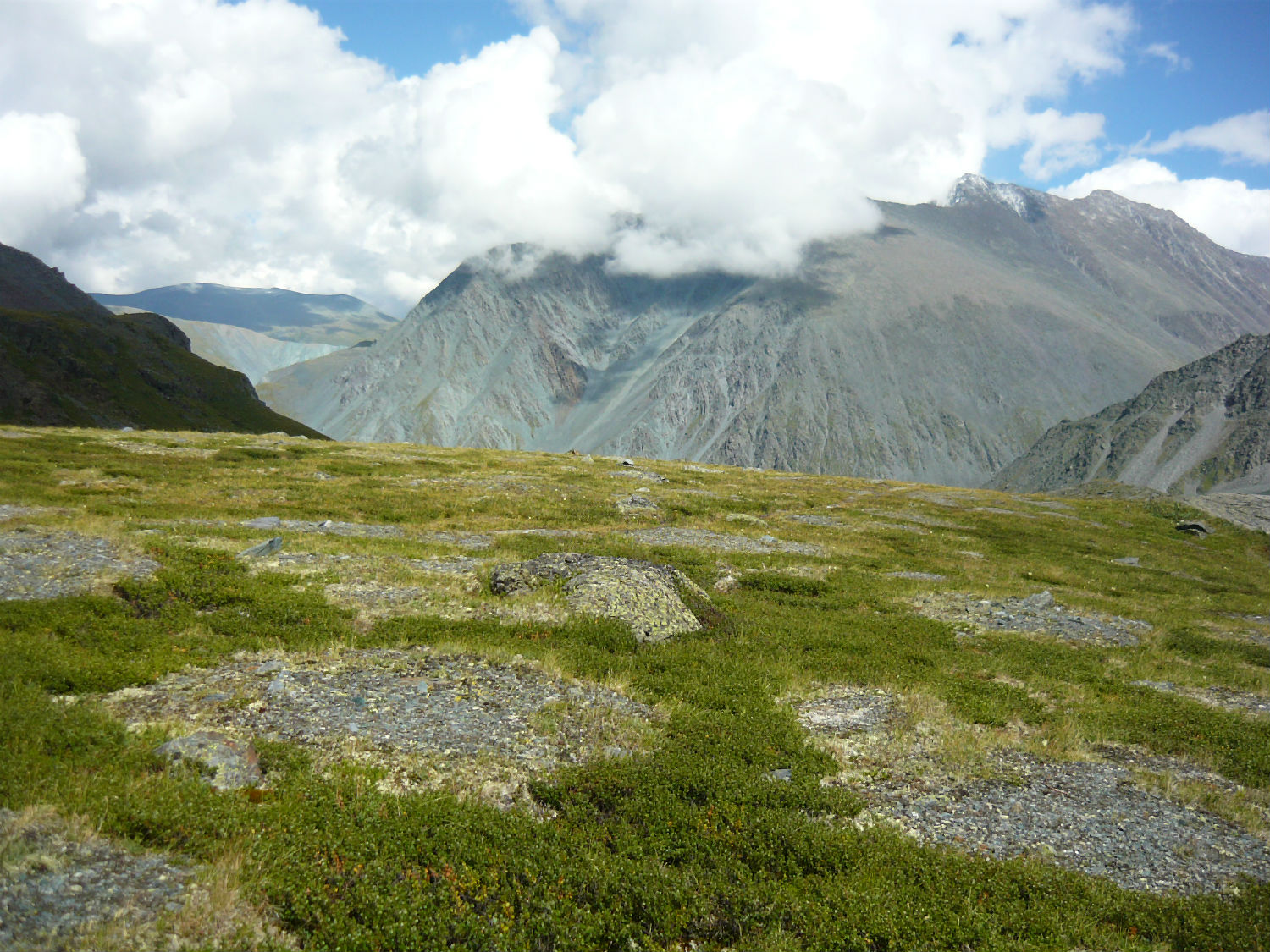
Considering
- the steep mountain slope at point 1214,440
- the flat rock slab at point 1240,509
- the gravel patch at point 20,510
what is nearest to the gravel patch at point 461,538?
the gravel patch at point 20,510

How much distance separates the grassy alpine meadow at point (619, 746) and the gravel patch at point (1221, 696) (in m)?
0.22

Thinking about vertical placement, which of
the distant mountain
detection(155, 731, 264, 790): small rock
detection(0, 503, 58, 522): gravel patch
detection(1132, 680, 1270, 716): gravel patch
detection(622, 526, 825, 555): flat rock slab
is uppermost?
the distant mountain

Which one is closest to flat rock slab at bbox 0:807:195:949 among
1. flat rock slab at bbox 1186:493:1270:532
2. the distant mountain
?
flat rock slab at bbox 1186:493:1270:532

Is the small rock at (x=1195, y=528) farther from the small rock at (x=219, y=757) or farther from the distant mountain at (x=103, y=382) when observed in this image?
the distant mountain at (x=103, y=382)

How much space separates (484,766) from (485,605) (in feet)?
31.2

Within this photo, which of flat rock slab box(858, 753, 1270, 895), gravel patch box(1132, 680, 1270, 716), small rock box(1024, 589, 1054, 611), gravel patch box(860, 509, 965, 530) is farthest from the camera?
gravel patch box(860, 509, 965, 530)

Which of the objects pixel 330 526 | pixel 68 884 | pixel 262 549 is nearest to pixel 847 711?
pixel 68 884

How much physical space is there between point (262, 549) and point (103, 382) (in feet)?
625

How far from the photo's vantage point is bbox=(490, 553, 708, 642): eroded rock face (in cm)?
2034

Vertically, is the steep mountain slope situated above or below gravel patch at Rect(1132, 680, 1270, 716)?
above

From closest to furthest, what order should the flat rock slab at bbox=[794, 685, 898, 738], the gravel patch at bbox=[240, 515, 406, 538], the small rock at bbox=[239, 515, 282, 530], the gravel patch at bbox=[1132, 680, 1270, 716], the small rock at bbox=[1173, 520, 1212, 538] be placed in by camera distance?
Answer: the flat rock slab at bbox=[794, 685, 898, 738], the gravel patch at bbox=[1132, 680, 1270, 716], the small rock at bbox=[239, 515, 282, 530], the gravel patch at bbox=[240, 515, 406, 538], the small rock at bbox=[1173, 520, 1212, 538]

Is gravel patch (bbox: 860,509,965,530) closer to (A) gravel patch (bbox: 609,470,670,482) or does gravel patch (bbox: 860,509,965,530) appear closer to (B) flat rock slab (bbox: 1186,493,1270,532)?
(A) gravel patch (bbox: 609,470,670,482)

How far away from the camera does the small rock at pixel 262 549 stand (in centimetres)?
2298

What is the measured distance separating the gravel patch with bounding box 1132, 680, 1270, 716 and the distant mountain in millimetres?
173799
